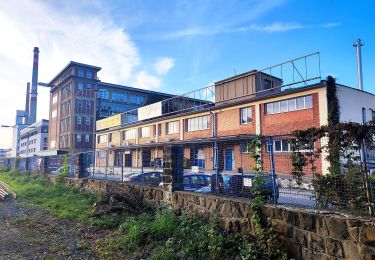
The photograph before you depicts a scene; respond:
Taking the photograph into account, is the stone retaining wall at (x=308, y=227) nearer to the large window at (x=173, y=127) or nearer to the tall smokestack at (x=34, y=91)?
the large window at (x=173, y=127)

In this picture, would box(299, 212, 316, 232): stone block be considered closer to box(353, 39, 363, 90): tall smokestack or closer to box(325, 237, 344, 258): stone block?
box(325, 237, 344, 258): stone block

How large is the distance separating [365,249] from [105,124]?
50804 millimetres

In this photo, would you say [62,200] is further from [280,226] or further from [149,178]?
[280,226]

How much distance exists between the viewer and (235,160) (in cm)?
988

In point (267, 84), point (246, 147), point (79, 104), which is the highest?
point (79, 104)

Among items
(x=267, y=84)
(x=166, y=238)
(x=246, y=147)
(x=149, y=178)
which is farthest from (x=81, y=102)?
(x=246, y=147)

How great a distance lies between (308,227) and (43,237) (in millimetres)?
7356

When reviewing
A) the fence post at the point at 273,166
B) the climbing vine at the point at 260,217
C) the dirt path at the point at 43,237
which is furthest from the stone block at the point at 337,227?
the dirt path at the point at 43,237

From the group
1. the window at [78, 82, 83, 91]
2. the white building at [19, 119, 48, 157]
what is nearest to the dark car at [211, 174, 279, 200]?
the window at [78, 82, 83, 91]

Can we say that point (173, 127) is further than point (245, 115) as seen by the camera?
Yes

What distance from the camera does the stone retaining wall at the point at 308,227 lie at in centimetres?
434

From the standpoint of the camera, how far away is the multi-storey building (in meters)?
58.2

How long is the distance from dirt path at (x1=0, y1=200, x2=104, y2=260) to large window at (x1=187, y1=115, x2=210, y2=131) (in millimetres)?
23362

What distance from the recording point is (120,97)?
67188mm
